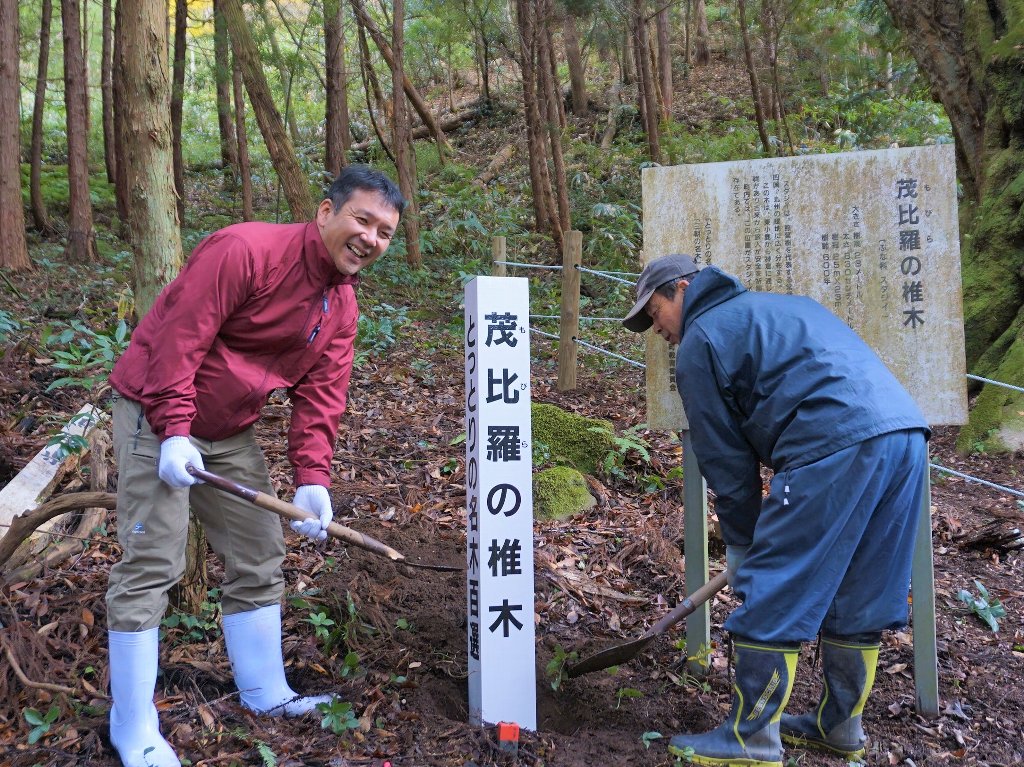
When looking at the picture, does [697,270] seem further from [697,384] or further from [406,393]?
[406,393]

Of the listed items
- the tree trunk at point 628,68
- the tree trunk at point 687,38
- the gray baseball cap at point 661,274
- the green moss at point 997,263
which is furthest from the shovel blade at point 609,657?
the tree trunk at point 687,38

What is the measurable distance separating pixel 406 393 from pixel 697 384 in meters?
4.70

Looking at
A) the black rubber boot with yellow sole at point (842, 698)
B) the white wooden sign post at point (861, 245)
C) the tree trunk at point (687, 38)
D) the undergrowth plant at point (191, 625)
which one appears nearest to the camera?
the black rubber boot with yellow sole at point (842, 698)

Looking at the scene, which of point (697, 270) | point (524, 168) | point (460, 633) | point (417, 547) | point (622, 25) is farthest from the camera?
point (524, 168)

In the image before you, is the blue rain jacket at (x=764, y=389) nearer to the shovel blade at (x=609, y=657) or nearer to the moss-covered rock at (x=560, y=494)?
the shovel blade at (x=609, y=657)

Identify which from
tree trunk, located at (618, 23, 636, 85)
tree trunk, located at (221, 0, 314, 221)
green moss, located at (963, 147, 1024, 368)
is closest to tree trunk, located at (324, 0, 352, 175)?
tree trunk, located at (221, 0, 314, 221)

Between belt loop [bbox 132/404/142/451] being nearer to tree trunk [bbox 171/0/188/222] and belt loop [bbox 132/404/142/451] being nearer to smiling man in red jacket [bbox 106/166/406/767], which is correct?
smiling man in red jacket [bbox 106/166/406/767]

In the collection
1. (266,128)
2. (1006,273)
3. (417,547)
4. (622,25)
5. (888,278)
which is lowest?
(417,547)

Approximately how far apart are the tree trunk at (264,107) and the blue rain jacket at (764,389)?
27.0 ft

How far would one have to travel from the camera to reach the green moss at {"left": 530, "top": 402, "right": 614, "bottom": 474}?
582 centimetres

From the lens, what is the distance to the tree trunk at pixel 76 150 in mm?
11008

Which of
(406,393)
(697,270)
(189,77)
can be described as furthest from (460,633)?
(189,77)

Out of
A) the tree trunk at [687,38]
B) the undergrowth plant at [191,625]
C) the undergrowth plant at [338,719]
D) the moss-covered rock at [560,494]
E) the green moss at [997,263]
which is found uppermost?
the tree trunk at [687,38]

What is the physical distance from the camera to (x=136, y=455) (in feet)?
9.12
